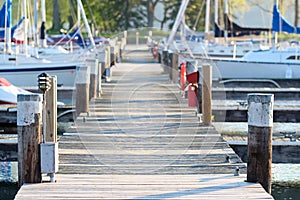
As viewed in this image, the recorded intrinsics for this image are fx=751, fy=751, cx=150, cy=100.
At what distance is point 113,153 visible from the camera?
9.86m

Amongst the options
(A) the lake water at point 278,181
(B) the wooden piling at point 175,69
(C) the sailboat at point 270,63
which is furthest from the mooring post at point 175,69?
(C) the sailboat at point 270,63

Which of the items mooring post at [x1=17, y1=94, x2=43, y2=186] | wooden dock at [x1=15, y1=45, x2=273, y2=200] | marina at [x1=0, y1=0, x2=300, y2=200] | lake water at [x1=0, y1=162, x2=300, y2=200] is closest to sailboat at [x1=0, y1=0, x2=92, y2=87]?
marina at [x1=0, y1=0, x2=300, y2=200]

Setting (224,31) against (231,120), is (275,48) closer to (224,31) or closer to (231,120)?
(224,31)

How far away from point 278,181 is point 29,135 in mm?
7081

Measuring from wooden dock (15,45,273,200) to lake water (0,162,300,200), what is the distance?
169 cm

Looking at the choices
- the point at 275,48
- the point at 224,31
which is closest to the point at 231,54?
the point at 224,31

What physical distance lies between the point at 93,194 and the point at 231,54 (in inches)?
1248

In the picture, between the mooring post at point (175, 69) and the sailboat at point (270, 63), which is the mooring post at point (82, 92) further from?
the sailboat at point (270, 63)

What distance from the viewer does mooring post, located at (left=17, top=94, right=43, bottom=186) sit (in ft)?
25.7

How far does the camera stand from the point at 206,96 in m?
13.0

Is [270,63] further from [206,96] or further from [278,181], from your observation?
[206,96]

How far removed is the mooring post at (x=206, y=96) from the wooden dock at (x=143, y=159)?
22 centimetres

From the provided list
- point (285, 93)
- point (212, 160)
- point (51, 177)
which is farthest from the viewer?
point (285, 93)

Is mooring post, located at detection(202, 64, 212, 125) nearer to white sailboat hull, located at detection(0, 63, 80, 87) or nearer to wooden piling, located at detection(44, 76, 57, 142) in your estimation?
wooden piling, located at detection(44, 76, 57, 142)
